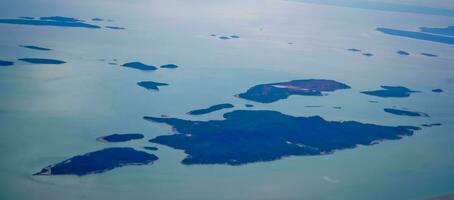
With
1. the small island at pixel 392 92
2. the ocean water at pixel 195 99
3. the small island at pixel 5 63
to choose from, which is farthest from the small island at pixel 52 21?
the small island at pixel 392 92

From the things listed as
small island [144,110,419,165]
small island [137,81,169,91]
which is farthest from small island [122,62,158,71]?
small island [144,110,419,165]

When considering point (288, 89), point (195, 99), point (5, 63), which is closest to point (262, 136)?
point (195, 99)

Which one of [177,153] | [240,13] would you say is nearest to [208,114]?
[177,153]

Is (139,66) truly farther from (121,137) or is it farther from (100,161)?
(100,161)

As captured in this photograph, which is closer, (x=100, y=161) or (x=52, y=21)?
(x=100, y=161)

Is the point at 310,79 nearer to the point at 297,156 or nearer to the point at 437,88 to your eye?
the point at 437,88

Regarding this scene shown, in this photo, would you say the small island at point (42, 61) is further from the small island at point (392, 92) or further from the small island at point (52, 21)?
the small island at point (392, 92)
